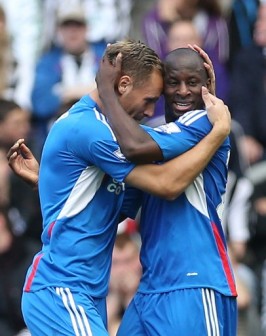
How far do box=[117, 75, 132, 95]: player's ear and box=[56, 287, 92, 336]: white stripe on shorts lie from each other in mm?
1066

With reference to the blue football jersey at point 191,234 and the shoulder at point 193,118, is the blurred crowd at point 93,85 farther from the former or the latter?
the shoulder at point 193,118

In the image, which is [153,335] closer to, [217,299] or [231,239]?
[217,299]

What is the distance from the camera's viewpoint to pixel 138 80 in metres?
6.79

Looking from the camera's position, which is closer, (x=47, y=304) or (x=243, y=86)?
(x=47, y=304)

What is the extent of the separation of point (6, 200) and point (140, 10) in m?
3.16

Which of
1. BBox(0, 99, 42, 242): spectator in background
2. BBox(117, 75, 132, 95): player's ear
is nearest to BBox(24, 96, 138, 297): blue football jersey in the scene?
BBox(117, 75, 132, 95): player's ear

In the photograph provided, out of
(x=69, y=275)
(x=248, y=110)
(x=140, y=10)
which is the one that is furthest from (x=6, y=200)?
(x=69, y=275)

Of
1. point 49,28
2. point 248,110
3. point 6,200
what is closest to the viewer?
point 6,200

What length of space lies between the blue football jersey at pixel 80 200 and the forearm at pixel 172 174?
0.08 m

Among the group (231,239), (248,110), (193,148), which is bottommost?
(231,239)

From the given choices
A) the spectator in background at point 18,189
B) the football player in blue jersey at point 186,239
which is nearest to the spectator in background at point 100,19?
the spectator in background at point 18,189

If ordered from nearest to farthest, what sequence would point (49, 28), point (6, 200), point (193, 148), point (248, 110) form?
1. point (193, 148)
2. point (6, 200)
3. point (248, 110)
4. point (49, 28)

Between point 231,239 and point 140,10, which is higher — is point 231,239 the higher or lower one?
the lower one

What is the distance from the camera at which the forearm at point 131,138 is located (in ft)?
21.8
